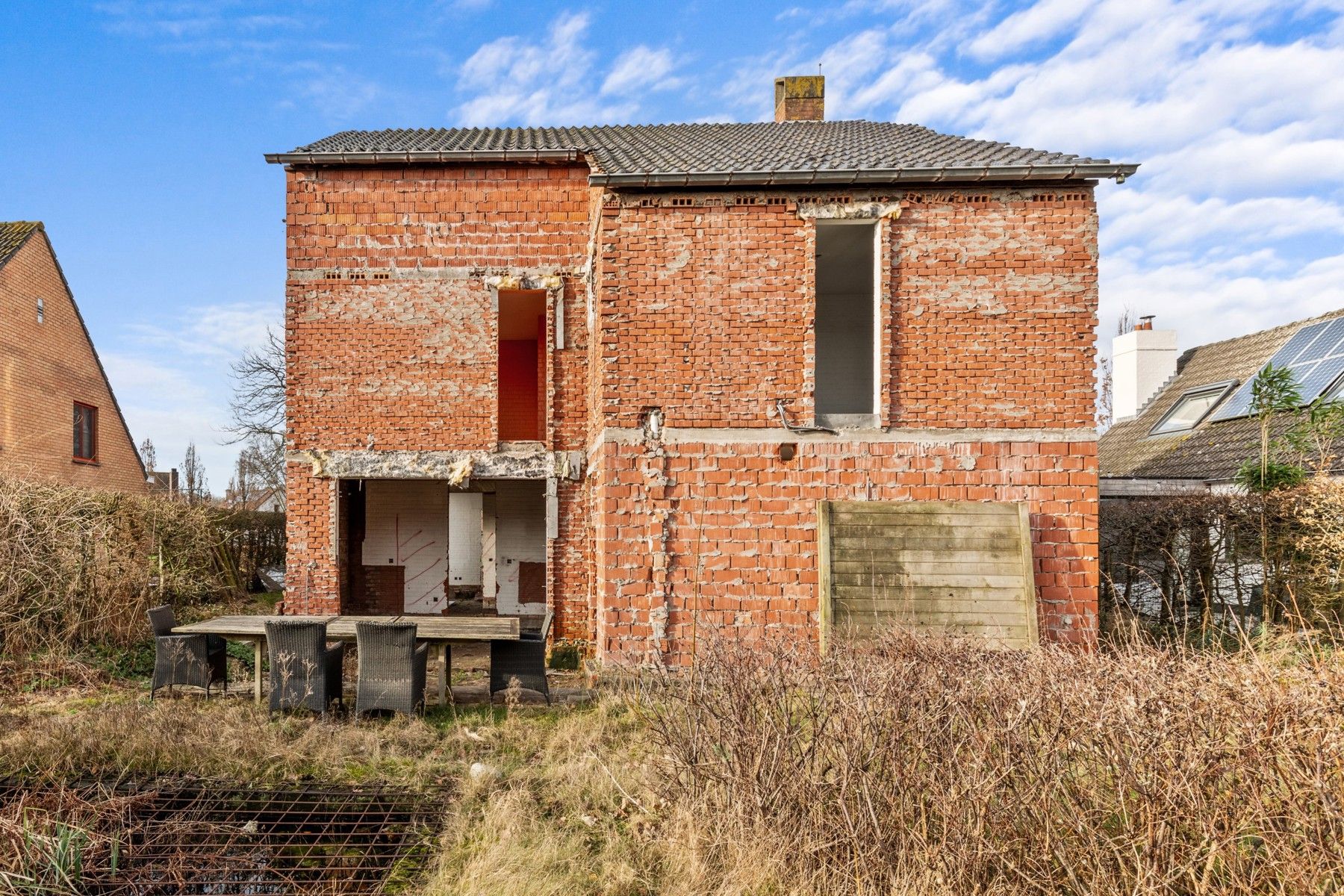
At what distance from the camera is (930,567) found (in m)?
7.34

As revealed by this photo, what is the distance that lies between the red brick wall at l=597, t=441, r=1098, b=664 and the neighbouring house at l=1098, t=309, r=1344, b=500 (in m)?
4.55

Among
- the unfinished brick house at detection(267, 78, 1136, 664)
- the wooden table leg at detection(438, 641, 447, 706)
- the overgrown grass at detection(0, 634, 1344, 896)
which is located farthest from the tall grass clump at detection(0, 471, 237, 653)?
the unfinished brick house at detection(267, 78, 1136, 664)

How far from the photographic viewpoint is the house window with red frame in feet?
56.1

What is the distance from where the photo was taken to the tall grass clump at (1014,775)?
8.39 feet

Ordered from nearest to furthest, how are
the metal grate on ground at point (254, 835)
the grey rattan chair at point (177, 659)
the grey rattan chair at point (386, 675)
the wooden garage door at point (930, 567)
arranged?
1. the metal grate on ground at point (254, 835)
2. the grey rattan chair at point (386, 675)
3. the wooden garage door at point (930, 567)
4. the grey rattan chair at point (177, 659)

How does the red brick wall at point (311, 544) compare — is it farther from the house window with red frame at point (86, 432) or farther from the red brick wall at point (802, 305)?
the house window with red frame at point (86, 432)

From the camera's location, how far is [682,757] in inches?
154

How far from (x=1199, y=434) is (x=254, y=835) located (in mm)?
15817

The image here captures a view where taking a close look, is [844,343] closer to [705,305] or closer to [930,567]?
[705,305]

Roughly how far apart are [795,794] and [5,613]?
10.0 meters

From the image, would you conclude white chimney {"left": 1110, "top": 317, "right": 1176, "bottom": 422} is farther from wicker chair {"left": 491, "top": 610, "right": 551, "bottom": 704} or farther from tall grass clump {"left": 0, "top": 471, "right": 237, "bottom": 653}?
tall grass clump {"left": 0, "top": 471, "right": 237, "bottom": 653}

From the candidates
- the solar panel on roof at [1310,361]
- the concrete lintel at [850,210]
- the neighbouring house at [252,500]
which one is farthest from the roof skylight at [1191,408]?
the neighbouring house at [252,500]

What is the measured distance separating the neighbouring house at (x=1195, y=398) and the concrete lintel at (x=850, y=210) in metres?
6.59

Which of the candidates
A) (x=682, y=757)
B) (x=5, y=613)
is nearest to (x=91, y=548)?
(x=5, y=613)
